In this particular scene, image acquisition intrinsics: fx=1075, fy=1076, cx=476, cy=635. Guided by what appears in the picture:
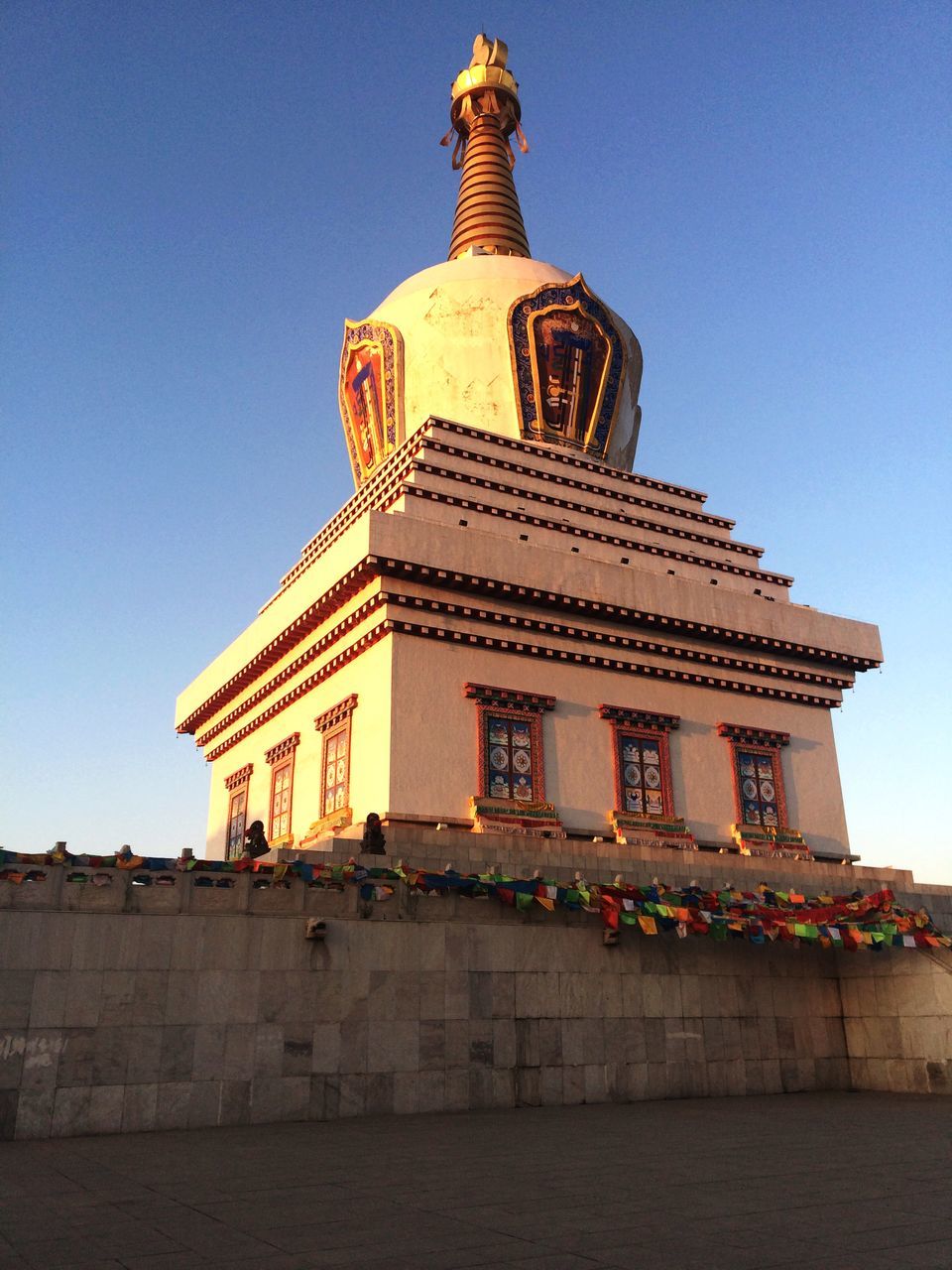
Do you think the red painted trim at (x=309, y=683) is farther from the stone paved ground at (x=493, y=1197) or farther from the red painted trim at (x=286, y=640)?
the stone paved ground at (x=493, y=1197)

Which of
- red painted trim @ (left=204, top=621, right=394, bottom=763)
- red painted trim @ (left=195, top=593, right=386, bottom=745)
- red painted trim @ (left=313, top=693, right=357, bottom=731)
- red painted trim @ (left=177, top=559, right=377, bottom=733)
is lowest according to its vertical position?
red painted trim @ (left=313, top=693, right=357, bottom=731)

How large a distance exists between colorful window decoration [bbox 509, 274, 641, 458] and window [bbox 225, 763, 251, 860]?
10.1 metres

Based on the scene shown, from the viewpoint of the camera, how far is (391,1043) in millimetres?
11992

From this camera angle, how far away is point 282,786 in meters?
22.0

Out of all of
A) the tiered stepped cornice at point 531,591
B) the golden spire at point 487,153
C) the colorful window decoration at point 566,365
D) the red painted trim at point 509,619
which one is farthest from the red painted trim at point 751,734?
the golden spire at point 487,153

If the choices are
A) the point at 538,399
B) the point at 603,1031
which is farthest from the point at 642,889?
the point at 538,399

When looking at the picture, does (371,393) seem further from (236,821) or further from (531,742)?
(531,742)

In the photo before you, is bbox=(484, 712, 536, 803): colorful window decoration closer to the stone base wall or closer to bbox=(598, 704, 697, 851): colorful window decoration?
bbox=(598, 704, 697, 851): colorful window decoration

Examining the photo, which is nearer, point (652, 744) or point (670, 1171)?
point (670, 1171)

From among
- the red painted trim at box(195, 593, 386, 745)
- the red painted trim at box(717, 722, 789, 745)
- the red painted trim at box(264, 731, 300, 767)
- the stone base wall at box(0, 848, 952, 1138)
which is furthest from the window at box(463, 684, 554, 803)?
the stone base wall at box(0, 848, 952, 1138)

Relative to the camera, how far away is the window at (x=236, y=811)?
77.9 ft

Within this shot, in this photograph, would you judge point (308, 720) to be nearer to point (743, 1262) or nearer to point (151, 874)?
point (151, 874)

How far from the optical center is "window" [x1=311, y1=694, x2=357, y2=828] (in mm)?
19141

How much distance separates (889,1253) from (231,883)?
27.3ft
